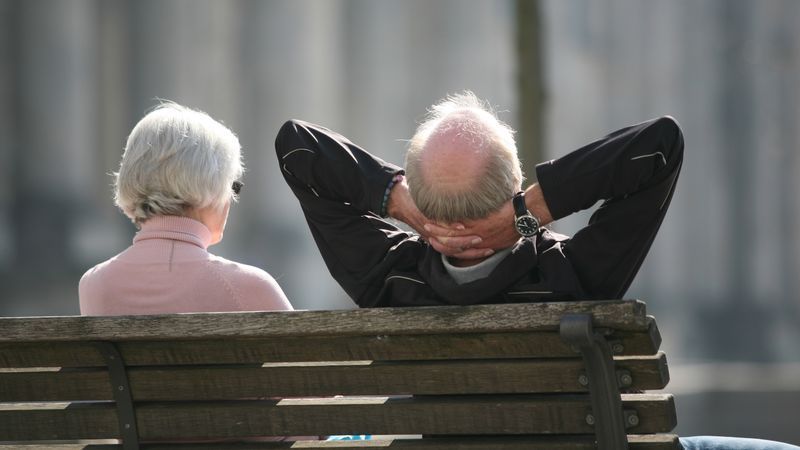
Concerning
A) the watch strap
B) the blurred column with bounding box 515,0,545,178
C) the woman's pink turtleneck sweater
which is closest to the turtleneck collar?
the woman's pink turtleneck sweater

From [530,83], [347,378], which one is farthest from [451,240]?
[530,83]

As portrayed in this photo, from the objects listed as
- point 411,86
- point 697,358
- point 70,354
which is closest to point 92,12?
point 411,86

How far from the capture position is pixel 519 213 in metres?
2.57

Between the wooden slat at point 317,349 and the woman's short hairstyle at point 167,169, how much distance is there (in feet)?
1.74

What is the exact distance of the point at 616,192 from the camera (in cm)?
260

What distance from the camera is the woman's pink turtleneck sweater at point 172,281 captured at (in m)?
2.89

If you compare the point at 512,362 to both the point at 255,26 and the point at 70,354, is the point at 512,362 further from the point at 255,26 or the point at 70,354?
the point at 255,26

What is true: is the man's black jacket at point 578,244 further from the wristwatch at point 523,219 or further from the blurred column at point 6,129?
the blurred column at point 6,129

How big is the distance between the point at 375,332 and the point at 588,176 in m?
0.56

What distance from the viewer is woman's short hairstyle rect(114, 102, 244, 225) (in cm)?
302

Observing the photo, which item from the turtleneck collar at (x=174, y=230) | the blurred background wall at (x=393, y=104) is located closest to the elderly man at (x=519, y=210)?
the turtleneck collar at (x=174, y=230)

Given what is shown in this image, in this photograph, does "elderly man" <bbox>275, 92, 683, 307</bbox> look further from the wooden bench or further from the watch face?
the wooden bench

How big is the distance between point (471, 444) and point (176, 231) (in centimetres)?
97

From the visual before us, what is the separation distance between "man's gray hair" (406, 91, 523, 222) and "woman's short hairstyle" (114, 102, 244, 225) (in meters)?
0.62
